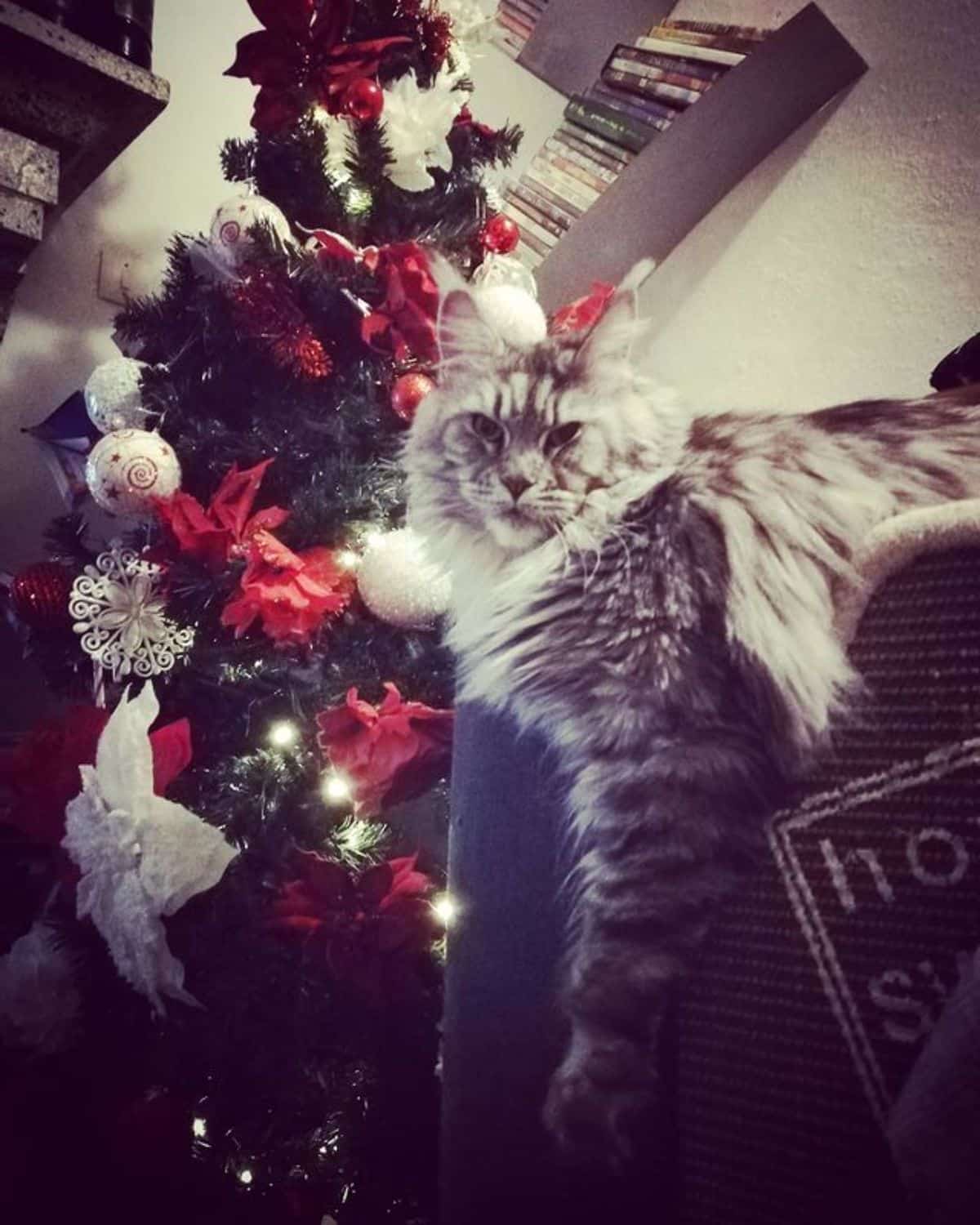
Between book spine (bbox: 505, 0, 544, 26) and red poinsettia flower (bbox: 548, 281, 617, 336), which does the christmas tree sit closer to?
red poinsettia flower (bbox: 548, 281, 617, 336)

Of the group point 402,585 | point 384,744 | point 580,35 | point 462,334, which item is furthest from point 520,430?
point 580,35

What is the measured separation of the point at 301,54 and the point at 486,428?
0.78m

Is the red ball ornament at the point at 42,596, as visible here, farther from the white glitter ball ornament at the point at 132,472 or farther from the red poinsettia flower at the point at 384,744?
the red poinsettia flower at the point at 384,744

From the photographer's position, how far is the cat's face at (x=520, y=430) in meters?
0.65

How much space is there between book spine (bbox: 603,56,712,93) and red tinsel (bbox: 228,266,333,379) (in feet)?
2.24

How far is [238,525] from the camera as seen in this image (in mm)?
984

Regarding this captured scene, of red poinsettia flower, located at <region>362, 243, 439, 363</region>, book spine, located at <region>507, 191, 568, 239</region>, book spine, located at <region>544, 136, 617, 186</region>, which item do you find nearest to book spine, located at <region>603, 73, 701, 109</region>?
book spine, located at <region>544, 136, 617, 186</region>

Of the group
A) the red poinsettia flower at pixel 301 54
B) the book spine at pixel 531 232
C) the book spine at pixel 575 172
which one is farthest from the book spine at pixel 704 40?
the red poinsettia flower at pixel 301 54

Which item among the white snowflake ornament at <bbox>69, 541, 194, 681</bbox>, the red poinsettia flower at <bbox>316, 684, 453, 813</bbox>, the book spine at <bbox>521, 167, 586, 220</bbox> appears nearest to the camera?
the red poinsettia flower at <bbox>316, 684, 453, 813</bbox>

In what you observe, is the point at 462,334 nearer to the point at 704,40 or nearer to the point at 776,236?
the point at 776,236

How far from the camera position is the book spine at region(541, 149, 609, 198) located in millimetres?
1211

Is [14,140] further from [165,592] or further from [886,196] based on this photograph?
[886,196]

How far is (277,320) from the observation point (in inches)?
40.9

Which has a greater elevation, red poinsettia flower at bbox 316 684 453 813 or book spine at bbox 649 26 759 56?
book spine at bbox 649 26 759 56
